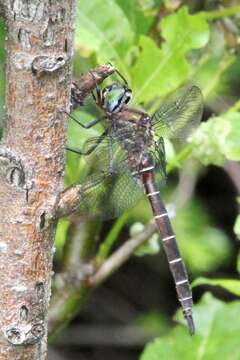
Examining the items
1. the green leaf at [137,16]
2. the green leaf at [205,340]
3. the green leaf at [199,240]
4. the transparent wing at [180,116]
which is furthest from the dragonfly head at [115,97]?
the green leaf at [199,240]

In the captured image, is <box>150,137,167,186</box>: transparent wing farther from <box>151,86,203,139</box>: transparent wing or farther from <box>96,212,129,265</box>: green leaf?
<box>96,212,129,265</box>: green leaf

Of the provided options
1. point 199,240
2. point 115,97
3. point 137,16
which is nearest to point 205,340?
point 115,97

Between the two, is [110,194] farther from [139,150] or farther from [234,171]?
[234,171]

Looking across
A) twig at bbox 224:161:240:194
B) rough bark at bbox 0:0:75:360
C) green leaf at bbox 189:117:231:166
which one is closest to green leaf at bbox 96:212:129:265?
green leaf at bbox 189:117:231:166

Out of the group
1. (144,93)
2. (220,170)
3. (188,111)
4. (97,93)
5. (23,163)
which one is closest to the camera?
(23,163)

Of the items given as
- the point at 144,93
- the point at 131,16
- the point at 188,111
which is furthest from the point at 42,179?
the point at 131,16

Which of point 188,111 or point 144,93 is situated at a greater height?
point 144,93

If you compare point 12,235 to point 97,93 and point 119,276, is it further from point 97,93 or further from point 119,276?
point 119,276
